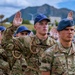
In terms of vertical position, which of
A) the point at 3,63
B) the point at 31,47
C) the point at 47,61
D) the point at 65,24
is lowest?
the point at 3,63

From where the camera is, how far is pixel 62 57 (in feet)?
20.7

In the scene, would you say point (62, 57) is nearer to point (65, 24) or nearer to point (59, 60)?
point (59, 60)

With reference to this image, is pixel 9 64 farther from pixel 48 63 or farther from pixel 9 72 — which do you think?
pixel 48 63

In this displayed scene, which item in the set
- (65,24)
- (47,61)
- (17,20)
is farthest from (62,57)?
(17,20)

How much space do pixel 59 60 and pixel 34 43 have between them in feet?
7.27

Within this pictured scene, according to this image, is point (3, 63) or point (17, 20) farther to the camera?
point (3, 63)

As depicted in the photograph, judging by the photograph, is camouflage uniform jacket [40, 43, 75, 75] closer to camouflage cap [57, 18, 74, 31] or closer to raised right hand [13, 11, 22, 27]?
camouflage cap [57, 18, 74, 31]

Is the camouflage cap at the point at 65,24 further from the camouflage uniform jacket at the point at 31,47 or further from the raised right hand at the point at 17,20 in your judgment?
the raised right hand at the point at 17,20

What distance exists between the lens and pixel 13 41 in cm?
878

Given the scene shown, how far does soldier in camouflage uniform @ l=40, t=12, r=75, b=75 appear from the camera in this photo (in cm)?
625

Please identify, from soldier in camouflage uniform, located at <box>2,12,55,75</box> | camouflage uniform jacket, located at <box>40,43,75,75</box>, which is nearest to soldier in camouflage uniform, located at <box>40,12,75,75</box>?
camouflage uniform jacket, located at <box>40,43,75,75</box>

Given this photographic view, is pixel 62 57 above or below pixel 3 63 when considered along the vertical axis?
above

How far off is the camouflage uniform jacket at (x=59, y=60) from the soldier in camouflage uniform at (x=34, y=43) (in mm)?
1930

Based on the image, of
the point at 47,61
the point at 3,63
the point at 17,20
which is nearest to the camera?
the point at 47,61
